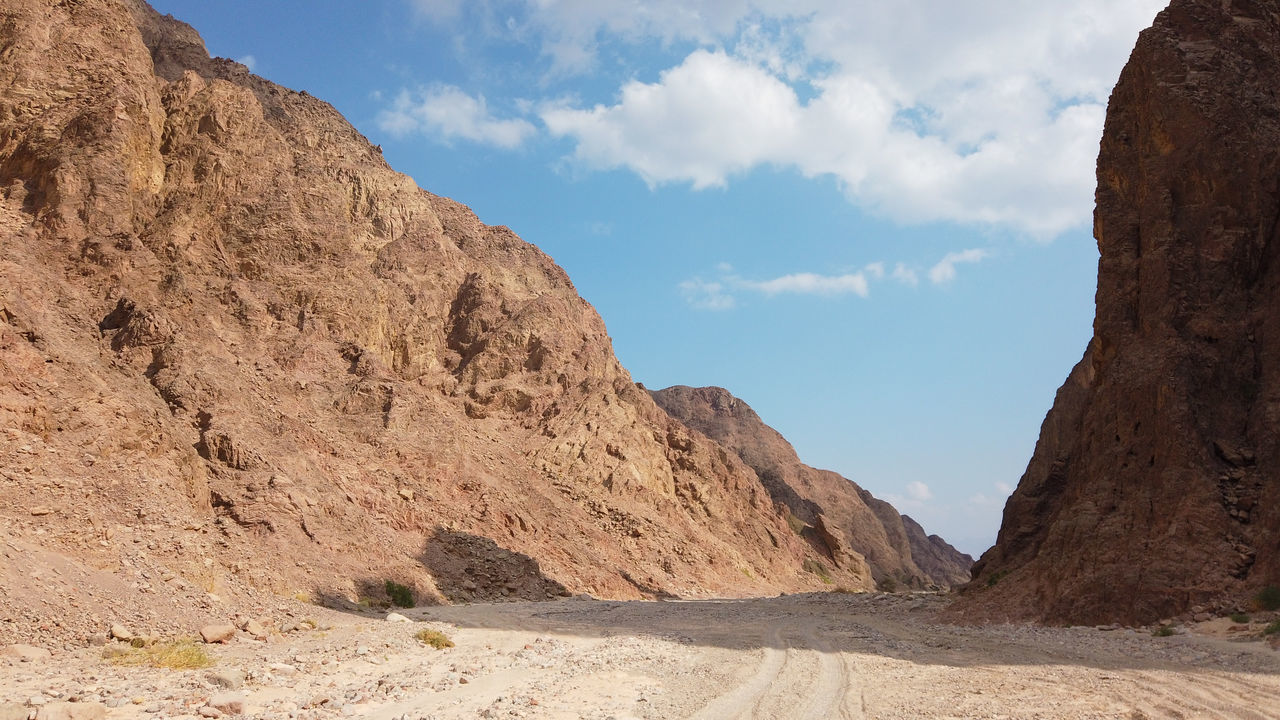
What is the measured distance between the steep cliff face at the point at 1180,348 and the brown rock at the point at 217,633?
16392 mm

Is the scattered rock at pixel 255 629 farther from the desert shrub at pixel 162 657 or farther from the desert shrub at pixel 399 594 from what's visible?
the desert shrub at pixel 399 594

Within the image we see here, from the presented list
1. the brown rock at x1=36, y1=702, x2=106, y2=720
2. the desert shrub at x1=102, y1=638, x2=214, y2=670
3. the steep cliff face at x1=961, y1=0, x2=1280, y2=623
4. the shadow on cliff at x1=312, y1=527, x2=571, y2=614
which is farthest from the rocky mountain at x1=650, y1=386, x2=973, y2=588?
the brown rock at x1=36, y1=702, x2=106, y2=720

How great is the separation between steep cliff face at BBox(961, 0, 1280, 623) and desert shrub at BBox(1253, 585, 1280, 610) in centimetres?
44

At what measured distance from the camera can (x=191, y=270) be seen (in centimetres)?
3872

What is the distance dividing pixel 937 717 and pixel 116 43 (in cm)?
4623

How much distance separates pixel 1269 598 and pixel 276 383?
111 feet

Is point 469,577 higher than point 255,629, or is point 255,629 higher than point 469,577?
point 469,577

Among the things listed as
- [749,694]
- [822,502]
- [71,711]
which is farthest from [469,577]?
[822,502]

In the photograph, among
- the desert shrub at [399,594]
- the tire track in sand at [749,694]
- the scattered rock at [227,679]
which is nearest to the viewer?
the tire track in sand at [749,694]

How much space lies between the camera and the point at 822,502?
→ 92.7 meters

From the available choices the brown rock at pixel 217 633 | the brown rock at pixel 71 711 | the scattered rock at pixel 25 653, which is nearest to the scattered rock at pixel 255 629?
the brown rock at pixel 217 633

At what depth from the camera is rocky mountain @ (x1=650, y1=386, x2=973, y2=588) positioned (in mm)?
85000

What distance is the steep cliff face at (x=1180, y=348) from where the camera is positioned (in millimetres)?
17578

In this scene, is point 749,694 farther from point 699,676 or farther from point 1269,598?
point 1269,598
